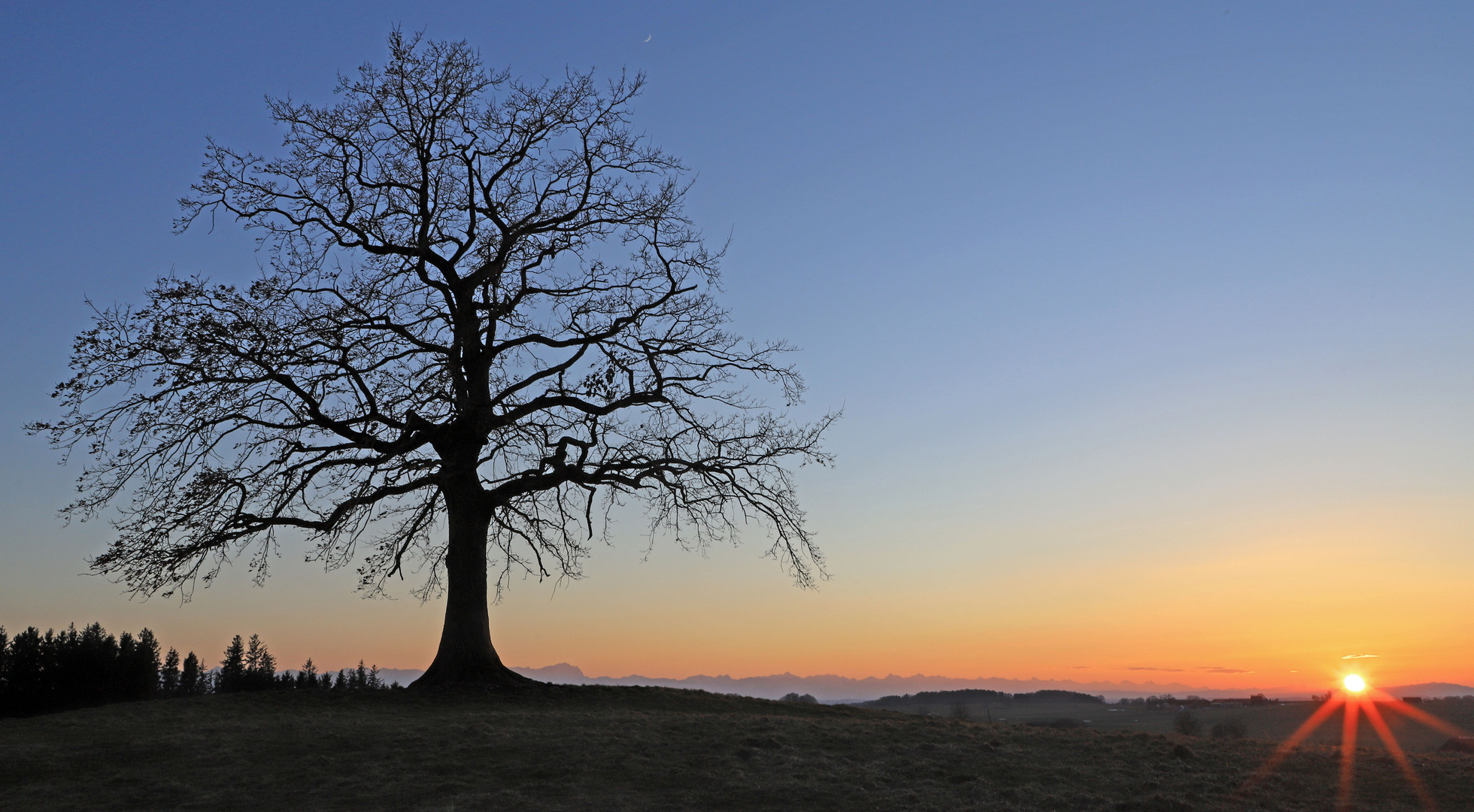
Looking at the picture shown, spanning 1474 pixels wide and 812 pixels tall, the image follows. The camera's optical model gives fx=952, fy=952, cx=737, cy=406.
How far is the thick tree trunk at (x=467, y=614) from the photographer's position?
18859mm

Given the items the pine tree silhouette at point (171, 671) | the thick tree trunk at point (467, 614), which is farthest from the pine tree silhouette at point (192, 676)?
the thick tree trunk at point (467, 614)

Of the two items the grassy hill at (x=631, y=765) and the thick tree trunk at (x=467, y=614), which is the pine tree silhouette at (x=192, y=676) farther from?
the grassy hill at (x=631, y=765)

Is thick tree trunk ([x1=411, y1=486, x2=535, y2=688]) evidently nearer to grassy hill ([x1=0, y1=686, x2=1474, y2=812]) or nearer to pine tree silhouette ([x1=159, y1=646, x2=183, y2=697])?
grassy hill ([x1=0, y1=686, x2=1474, y2=812])

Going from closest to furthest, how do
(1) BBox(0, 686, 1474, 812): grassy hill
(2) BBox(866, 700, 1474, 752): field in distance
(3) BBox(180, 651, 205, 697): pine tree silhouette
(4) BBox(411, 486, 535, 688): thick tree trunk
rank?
(1) BBox(0, 686, 1474, 812): grassy hill → (2) BBox(866, 700, 1474, 752): field in distance → (4) BBox(411, 486, 535, 688): thick tree trunk → (3) BBox(180, 651, 205, 697): pine tree silhouette

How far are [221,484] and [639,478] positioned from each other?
7.93 metres

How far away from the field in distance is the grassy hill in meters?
2.95

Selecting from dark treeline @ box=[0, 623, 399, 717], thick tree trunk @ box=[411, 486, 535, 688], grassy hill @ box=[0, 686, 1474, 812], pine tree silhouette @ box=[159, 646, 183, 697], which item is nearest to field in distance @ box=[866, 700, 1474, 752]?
grassy hill @ box=[0, 686, 1474, 812]

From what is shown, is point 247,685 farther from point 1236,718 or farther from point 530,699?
point 1236,718

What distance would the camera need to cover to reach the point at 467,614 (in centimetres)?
1939

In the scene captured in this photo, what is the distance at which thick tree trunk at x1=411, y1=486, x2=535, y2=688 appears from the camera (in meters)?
18.9

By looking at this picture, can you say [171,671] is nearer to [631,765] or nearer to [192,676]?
[192,676]

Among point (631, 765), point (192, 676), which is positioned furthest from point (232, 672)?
point (631, 765)

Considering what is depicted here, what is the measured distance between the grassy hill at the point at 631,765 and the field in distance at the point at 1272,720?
116 inches

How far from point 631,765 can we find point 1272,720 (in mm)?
20750
